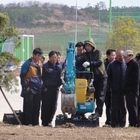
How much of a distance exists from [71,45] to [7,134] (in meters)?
2.90

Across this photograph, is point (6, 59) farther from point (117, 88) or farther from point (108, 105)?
point (108, 105)

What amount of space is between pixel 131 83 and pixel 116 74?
44cm

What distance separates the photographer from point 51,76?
13.4 m

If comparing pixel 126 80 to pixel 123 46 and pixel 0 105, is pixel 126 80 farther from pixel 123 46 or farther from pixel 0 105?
pixel 123 46

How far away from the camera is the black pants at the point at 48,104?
13.5m

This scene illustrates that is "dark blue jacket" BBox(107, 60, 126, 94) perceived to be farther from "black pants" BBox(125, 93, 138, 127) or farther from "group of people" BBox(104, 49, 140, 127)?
"black pants" BBox(125, 93, 138, 127)

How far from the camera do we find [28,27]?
2790 inches

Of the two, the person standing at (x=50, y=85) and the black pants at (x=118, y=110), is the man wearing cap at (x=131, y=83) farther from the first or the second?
the person standing at (x=50, y=85)

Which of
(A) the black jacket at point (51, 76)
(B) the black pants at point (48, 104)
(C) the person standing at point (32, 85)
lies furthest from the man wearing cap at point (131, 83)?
(C) the person standing at point (32, 85)

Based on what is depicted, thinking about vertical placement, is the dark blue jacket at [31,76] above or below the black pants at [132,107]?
above

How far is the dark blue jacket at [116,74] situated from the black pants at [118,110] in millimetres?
155

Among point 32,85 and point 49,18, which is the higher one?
point 32,85

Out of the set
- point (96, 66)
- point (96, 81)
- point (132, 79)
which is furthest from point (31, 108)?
point (132, 79)

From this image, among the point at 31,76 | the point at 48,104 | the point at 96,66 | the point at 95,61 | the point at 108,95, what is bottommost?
the point at 48,104
